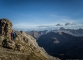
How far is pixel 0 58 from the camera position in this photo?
241 ft

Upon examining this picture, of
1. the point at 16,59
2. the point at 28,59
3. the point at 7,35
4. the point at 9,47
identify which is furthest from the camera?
the point at 7,35

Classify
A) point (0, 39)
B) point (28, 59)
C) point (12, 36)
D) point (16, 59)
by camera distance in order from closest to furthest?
1. point (16, 59)
2. point (28, 59)
3. point (0, 39)
4. point (12, 36)

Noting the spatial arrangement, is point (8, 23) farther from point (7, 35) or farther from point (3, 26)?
point (7, 35)

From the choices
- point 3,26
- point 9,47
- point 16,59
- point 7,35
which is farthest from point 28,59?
point 3,26

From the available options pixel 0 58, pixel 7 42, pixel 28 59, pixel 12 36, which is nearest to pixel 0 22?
pixel 12 36

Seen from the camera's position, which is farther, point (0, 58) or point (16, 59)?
point (16, 59)

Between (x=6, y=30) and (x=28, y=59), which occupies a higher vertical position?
(x=6, y=30)

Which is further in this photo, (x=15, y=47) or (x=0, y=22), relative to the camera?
(x=0, y=22)

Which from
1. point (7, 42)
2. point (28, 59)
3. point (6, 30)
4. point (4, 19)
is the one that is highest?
point (4, 19)

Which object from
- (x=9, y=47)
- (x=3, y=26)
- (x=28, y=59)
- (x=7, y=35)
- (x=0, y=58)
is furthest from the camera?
(x=3, y=26)

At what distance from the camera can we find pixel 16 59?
265ft

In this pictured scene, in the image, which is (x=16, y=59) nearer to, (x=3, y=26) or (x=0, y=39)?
(x=0, y=39)

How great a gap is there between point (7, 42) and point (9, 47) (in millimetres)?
5065

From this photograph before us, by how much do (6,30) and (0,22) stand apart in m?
18.0
